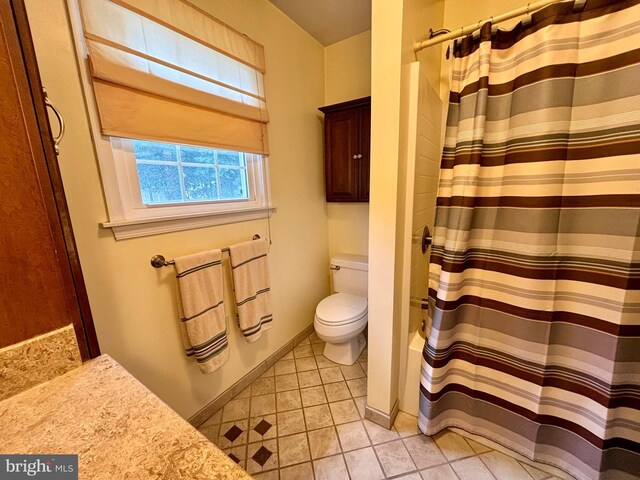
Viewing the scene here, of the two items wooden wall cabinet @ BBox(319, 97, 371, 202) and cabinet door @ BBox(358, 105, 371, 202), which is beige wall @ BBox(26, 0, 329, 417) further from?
cabinet door @ BBox(358, 105, 371, 202)

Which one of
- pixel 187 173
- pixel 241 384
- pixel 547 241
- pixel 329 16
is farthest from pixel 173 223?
pixel 329 16

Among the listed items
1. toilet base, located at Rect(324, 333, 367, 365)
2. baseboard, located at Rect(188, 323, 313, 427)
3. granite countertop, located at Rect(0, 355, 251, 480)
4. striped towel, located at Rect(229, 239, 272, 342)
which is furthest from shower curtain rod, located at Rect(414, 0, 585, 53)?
baseboard, located at Rect(188, 323, 313, 427)

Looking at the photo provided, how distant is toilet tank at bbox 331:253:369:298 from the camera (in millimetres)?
2047

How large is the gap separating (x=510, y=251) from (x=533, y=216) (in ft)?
0.53

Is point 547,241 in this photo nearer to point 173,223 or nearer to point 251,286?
point 251,286

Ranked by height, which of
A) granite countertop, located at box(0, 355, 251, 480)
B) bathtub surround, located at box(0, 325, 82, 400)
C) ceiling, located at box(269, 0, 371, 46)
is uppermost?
ceiling, located at box(269, 0, 371, 46)

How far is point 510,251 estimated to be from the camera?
1062 mm

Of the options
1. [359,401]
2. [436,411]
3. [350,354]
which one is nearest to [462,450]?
[436,411]

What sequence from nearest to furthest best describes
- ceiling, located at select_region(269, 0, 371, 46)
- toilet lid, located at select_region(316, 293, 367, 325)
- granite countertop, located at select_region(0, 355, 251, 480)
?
granite countertop, located at select_region(0, 355, 251, 480), ceiling, located at select_region(269, 0, 371, 46), toilet lid, located at select_region(316, 293, 367, 325)

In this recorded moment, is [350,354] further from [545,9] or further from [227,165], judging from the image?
[545,9]

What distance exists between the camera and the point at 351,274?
2105 millimetres

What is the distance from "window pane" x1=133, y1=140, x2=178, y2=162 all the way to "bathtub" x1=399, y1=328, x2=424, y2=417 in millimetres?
1589

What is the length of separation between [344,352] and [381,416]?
0.53 metres

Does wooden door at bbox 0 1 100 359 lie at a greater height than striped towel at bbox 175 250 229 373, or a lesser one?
greater
